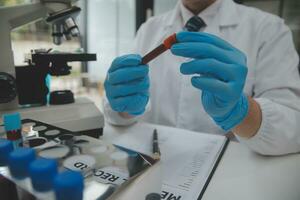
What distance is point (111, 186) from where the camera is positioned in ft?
1.14

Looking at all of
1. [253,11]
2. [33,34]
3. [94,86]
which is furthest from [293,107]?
[94,86]

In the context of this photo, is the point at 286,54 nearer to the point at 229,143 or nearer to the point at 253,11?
the point at 253,11

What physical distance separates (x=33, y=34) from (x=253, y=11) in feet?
4.76

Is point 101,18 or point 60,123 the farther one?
point 101,18

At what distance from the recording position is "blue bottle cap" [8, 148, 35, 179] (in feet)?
1.07

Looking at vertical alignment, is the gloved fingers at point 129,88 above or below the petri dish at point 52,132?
above

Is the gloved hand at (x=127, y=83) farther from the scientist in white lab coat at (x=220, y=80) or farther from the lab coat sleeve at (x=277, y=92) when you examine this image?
the lab coat sleeve at (x=277, y=92)

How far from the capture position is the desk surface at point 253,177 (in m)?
0.46

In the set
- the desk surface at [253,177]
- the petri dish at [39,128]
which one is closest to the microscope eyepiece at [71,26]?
the petri dish at [39,128]

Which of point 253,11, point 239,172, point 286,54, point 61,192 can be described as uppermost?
point 253,11

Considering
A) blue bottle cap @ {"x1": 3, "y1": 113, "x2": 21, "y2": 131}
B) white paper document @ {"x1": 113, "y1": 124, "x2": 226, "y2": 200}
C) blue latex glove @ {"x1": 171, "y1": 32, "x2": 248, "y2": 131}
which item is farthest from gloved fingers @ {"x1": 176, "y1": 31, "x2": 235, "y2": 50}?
blue bottle cap @ {"x1": 3, "y1": 113, "x2": 21, "y2": 131}

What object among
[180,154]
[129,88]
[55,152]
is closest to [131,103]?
[129,88]

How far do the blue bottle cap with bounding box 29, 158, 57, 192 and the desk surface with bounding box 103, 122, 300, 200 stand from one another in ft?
0.89

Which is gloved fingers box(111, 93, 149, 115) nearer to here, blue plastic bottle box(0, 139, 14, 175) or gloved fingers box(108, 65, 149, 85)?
gloved fingers box(108, 65, 149, 85)
